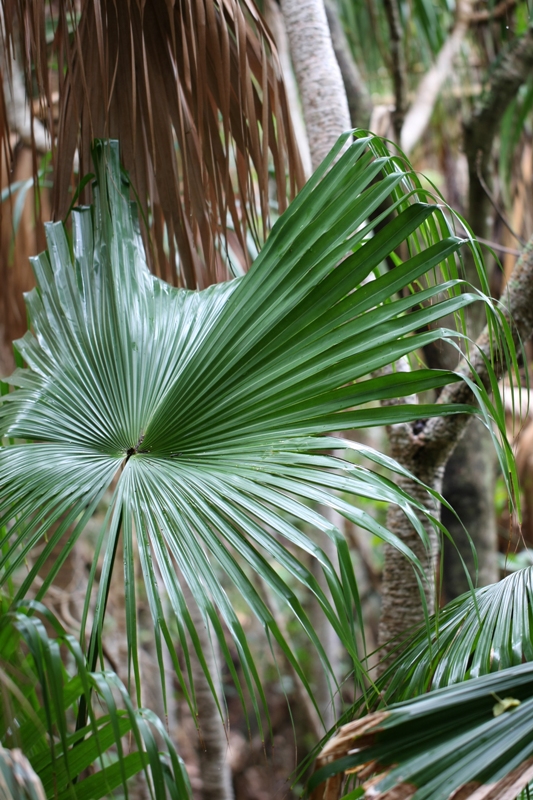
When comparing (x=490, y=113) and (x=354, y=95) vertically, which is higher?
(x=354, y=95)

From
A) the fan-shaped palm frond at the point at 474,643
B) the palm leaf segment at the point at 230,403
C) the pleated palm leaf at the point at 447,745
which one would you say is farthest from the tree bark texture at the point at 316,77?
the pleated palm leaf at the point at 447,745

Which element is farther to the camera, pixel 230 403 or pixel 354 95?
pixel 354 95

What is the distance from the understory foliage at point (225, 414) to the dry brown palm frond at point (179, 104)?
0.19m

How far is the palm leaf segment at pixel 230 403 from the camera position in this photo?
23.4 inches

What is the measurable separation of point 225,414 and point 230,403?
1cm

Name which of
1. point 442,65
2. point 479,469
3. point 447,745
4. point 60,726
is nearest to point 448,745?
point 447,745

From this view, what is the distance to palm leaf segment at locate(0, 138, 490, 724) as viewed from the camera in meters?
0.59

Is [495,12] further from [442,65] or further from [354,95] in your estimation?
[354,95]

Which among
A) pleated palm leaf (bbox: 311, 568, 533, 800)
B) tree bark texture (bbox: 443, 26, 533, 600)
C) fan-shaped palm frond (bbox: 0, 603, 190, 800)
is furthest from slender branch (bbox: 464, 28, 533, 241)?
fan-shaped palm frond (bbox: 0, 603, 190, 800)

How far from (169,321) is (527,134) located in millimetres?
1967

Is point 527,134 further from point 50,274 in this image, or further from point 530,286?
point 50,274

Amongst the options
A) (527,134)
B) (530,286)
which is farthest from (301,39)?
(527,134)

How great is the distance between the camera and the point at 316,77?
121 cm

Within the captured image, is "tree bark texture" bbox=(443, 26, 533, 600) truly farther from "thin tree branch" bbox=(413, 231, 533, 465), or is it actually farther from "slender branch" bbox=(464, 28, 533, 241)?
"thin tree branch" bbox=(413, 231, 533, 465)
